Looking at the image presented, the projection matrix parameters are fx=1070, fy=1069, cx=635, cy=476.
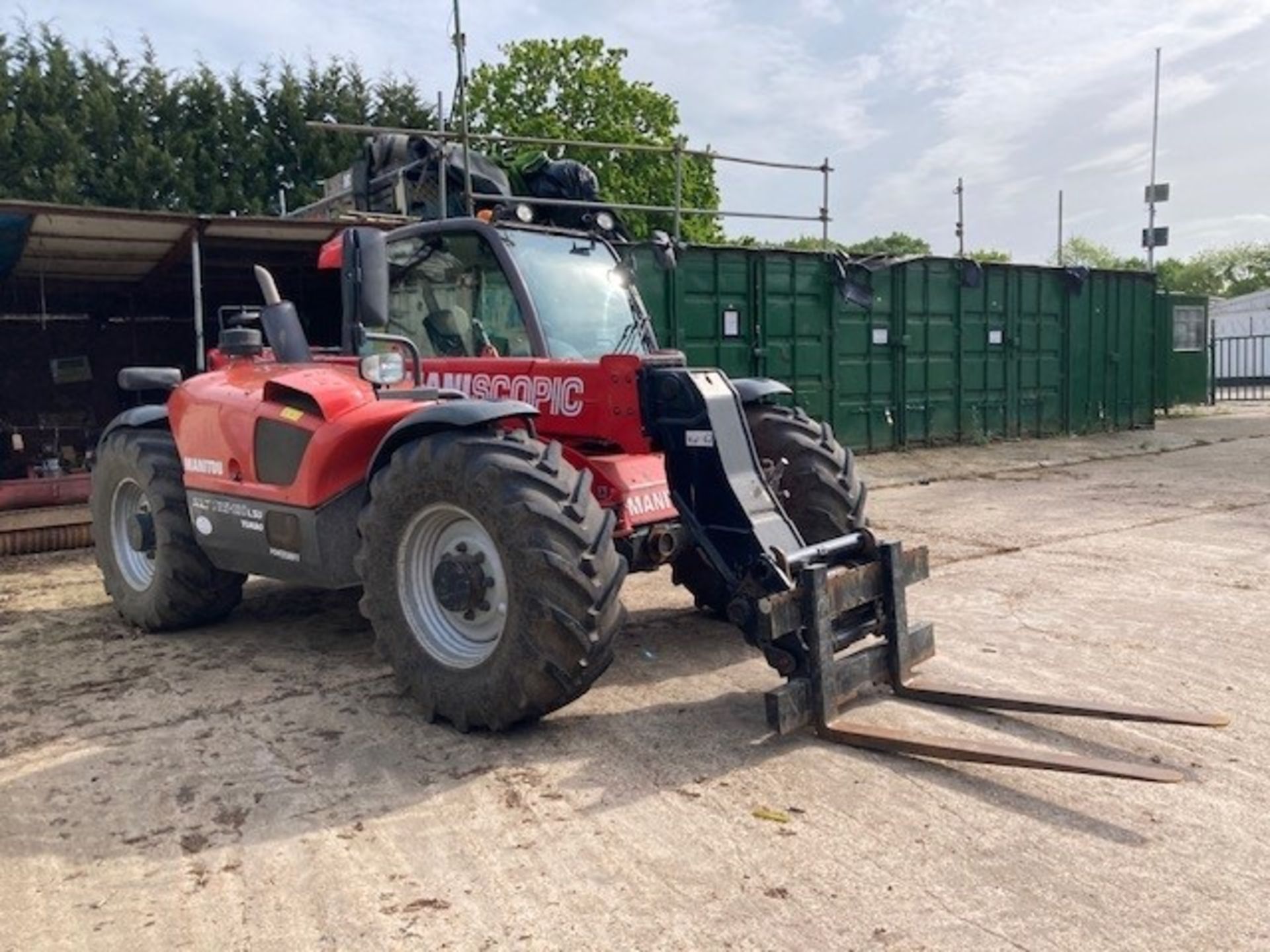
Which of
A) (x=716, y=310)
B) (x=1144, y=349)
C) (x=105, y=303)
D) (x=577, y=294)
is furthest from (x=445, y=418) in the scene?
(x=1144, y=349)

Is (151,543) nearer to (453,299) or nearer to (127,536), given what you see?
(127,536)

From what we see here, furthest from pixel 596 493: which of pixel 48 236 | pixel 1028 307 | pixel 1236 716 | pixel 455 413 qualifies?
pixel 1028 307

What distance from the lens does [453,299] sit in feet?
16.8

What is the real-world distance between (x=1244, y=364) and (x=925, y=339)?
75.0 feet

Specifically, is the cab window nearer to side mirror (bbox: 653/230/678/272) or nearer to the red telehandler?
the red telehandler

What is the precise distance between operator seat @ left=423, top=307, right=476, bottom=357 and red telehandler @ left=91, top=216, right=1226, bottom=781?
11mm

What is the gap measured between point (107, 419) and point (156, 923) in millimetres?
11996

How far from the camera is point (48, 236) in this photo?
9156 mm

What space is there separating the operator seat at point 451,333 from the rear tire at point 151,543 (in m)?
1.68

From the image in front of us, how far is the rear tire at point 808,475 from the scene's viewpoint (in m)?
4.92

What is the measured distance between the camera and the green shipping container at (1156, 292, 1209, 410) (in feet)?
66.7

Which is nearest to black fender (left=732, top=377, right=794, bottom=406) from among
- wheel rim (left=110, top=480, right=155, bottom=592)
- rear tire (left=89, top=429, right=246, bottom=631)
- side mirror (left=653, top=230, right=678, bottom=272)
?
side mirror (left=653, top=230, right=678, bottom=272)

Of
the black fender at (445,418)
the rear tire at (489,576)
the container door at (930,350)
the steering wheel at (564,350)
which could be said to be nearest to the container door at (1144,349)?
the container door at (930,350)

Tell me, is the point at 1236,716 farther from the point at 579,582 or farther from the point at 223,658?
the point at 223,658
